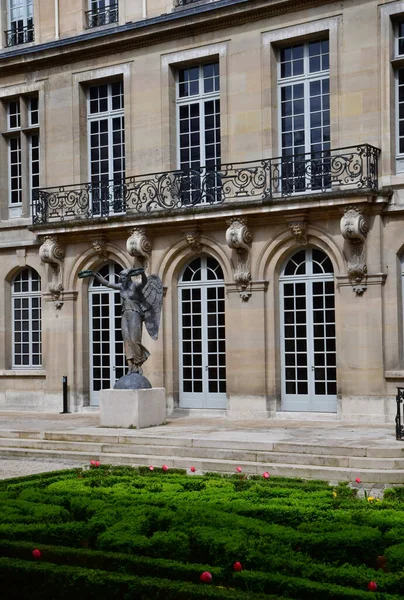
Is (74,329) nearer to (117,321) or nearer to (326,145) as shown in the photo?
(117,321)

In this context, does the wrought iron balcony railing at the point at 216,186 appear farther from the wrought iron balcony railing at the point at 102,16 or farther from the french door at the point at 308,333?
the wrought iron balcony railing at the point at 102,16

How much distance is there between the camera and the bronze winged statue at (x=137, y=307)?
16.7 m

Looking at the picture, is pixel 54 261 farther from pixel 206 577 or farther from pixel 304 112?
pixel 206 577

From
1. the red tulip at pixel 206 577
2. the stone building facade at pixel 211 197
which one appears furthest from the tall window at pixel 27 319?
the red tulip at pixel 206 577

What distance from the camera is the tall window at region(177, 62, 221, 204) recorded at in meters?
20.0

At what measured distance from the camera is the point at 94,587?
6270mm

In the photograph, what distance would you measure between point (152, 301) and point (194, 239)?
10.3ft

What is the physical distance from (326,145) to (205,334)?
4.59 meters

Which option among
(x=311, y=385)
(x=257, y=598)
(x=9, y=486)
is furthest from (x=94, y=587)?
(x=311, y=385)

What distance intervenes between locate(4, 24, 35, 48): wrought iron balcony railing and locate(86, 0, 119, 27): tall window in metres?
1.72

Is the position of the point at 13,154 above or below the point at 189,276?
above

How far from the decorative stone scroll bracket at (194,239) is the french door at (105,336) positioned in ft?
7.29

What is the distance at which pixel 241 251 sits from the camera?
62.7 ft

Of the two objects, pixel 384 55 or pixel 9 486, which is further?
pixel 384 55
